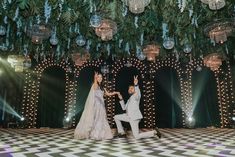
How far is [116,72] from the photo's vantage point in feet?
37.7

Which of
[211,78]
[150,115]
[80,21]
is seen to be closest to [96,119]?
[80,21]

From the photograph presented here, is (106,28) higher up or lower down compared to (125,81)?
higher up

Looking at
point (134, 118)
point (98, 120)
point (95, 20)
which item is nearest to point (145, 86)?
point (134, 118)

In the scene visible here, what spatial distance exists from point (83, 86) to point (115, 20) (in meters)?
5.08

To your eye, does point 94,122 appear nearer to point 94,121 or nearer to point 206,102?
point 94,121

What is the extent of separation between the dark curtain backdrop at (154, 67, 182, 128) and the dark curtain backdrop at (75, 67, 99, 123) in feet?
9.76

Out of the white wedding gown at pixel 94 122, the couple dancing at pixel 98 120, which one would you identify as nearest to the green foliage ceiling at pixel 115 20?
the couple dancing at pixel 98 120

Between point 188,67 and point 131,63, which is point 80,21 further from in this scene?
point 188,67

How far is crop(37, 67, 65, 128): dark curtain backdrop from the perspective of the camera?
36.8ft

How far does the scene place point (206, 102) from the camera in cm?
1148

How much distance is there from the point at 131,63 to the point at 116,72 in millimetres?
795

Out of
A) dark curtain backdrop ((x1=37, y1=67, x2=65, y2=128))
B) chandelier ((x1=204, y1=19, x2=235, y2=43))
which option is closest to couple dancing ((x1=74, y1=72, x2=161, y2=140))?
chandelier ((x1=204, y1=19, x2=235, y2=43))

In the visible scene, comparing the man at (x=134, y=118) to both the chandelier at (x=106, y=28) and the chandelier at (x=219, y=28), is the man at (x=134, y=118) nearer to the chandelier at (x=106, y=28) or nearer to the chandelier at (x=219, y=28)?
the chandelier at (x=106, y=28)

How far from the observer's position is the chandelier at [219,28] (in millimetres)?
4807
